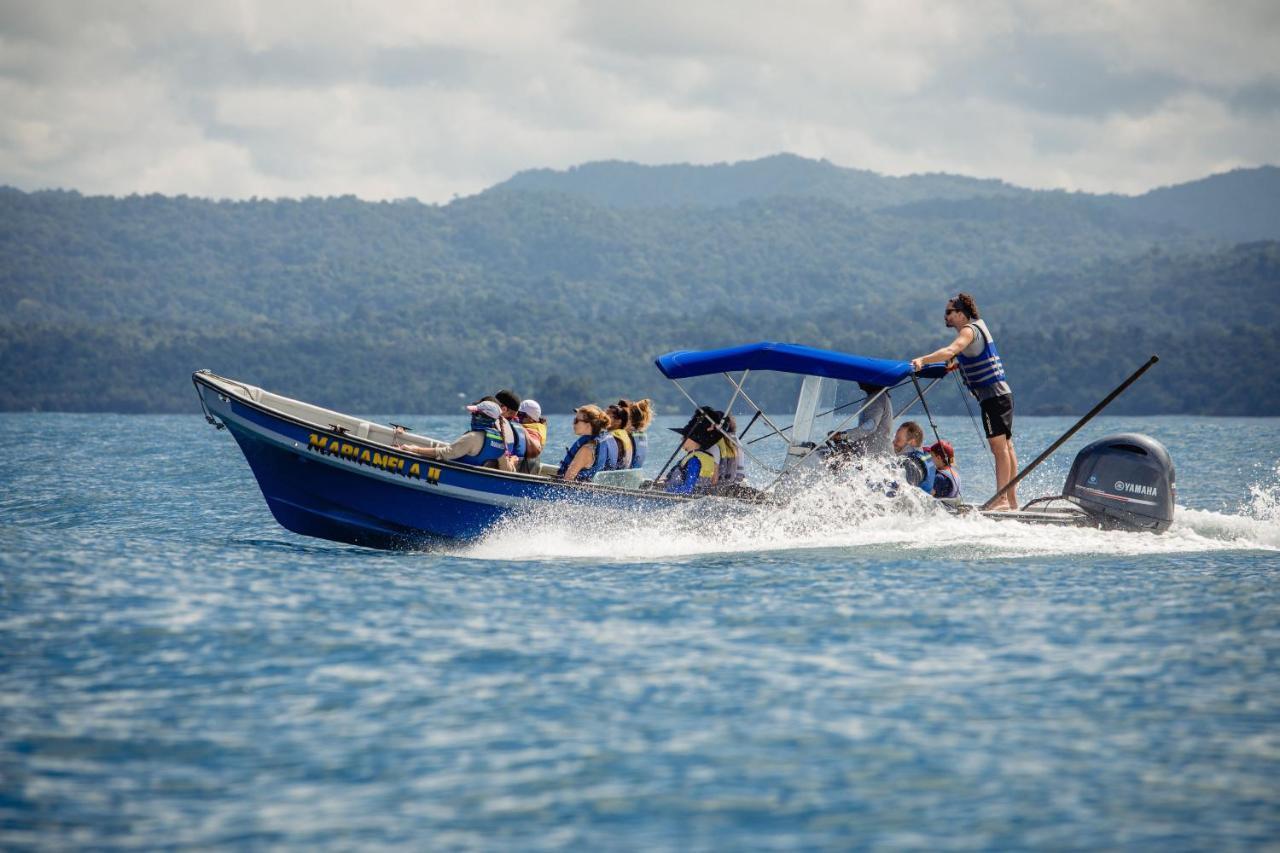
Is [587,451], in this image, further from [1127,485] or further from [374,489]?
[1127,485]

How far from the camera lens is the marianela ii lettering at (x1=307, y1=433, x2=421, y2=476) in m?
15.5

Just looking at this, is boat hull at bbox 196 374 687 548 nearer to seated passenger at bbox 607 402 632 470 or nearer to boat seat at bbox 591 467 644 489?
boat seat at bbox 591 467 644 489

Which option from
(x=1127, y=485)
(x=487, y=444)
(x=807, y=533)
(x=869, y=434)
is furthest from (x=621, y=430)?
(x=1127, y=485)

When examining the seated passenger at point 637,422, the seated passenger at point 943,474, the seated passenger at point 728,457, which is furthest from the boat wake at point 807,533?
the seated passenger at point 637,422

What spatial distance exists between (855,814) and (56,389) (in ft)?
454

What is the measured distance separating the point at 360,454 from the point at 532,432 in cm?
208

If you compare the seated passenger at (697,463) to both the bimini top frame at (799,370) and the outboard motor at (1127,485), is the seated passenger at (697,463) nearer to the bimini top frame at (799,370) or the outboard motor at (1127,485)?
the bimini top frame at (799,370)

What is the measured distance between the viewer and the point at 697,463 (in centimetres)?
1568

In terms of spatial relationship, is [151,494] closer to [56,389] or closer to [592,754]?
[592,754]

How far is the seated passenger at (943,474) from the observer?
1620 cm

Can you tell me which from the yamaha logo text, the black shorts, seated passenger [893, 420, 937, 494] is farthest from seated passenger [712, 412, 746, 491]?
the yamaha logo text

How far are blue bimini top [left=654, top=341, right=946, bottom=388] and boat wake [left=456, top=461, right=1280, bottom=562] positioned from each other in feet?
3.74

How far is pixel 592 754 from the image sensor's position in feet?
26.9

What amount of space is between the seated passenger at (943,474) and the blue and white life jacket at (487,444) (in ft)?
15.4
